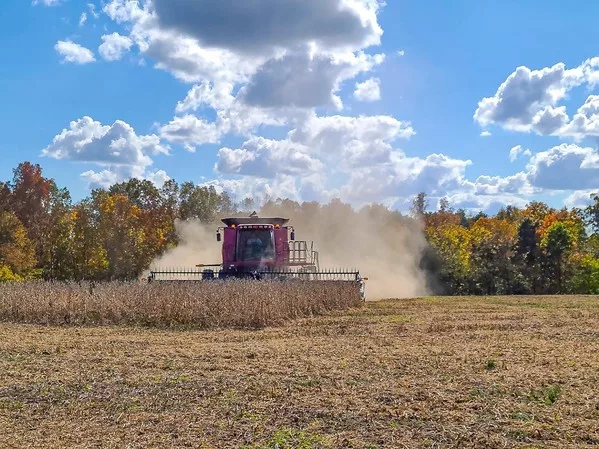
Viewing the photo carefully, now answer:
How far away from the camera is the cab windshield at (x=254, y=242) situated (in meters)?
21.7

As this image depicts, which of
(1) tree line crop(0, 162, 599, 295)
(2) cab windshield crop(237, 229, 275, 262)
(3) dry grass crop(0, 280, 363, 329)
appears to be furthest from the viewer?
(1) tree line crop(0, 162, 599, 295)

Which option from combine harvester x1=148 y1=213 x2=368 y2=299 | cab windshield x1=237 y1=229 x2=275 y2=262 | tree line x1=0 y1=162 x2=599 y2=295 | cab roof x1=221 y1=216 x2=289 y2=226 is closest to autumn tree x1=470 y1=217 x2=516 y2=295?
tree line x1=0 y1=162 x2=599 y2=295

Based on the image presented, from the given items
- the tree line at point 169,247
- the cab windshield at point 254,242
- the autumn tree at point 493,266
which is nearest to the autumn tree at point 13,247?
the tree line at point 169,247

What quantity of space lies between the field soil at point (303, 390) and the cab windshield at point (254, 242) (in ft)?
28.1

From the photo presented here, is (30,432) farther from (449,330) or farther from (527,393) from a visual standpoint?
(449,330)

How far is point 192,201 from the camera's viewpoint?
239 feet

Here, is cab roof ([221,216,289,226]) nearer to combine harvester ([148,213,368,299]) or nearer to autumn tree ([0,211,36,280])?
combine harvester ([148,213,368,299])

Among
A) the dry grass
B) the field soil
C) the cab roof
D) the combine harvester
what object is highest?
the cab roof

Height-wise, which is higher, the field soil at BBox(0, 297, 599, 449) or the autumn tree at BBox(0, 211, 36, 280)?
the autumn tree at BBox(0, 211, 36, 280)

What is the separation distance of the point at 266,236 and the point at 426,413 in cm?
1547

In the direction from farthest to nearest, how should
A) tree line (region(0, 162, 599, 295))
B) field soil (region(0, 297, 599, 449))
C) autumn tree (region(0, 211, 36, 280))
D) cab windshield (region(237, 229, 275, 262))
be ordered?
tree line (region(0, 162, 599, 295)) → autumn tree (region(0, 211, 36, 280)) → cab windshield (region(237, 229, 275, 262)) → field soil (region(0, 297, 599, 449))

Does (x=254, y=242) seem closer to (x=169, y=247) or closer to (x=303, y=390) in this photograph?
(x=303, y=390)

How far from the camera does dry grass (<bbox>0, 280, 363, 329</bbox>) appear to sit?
1509 centimetres

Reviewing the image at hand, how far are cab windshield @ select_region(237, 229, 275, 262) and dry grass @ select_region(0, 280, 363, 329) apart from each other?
4.61m
